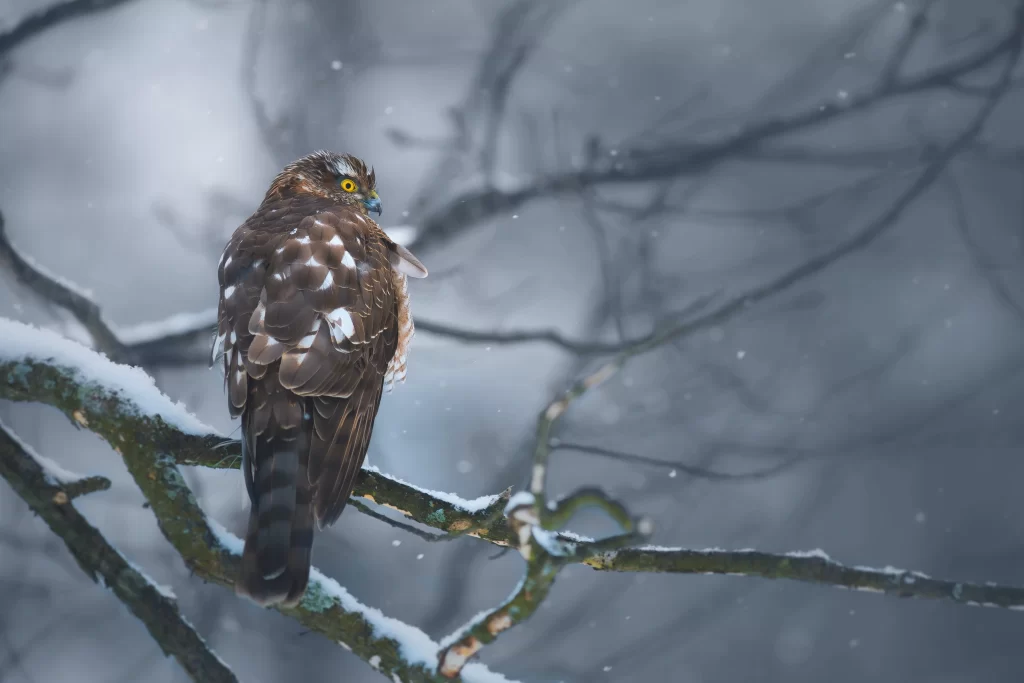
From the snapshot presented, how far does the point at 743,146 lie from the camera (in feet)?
20.4

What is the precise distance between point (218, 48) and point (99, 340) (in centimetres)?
313

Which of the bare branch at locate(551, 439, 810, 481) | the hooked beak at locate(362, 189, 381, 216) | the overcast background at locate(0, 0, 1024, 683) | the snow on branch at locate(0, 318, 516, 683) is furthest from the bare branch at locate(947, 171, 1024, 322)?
the snow on branch at locate(0, 318, 516, 683)

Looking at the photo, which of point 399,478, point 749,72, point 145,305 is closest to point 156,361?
point 145,305

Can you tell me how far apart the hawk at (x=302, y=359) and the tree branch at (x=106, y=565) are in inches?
18.2

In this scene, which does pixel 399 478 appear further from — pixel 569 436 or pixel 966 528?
pixel 966 528

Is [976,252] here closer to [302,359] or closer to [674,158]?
[674,158]

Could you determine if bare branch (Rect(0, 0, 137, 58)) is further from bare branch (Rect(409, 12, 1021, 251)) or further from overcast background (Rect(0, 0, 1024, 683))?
bare branch (Rect(409, 12, 1021, 251))

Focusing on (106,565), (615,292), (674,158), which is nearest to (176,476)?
(106,565)

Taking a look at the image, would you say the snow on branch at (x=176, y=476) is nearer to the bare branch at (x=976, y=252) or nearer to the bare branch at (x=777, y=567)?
the bare branch at (x=777, y=567)

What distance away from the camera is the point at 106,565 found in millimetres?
2322

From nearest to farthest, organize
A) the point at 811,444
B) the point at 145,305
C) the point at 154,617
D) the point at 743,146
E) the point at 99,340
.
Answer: the point at 154,617
the point at 99,340
the point at 145,305
the point at 743,146
the point at 811,444

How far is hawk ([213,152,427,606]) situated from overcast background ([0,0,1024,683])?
207 centimetres

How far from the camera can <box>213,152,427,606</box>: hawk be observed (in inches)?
76.0

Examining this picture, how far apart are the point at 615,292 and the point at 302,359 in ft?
11.9
